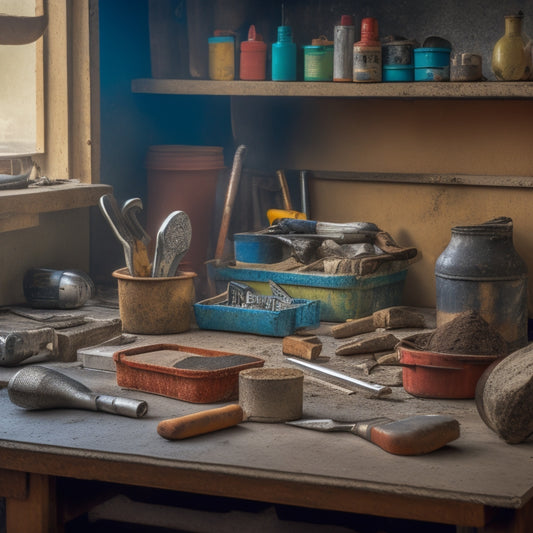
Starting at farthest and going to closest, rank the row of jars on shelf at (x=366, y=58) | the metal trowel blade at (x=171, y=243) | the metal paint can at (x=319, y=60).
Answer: the metal paint can at (x=319, y=60) → the row of jars on shelf at (x=366, y=58) → the metal trowel blade at (x=171, y=243)

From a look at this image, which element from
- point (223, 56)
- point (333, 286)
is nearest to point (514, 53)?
point (333, 286)

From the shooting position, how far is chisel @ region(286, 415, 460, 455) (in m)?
1.97

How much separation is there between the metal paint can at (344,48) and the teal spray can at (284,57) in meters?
0.22

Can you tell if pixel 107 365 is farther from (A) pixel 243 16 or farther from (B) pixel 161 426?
(A) pixel 243 16

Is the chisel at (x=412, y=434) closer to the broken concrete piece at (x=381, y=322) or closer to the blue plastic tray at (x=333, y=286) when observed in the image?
the broken concrete piece at (x=381, y=322)

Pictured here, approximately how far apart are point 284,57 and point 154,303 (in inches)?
52.8

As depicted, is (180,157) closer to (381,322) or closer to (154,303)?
(154,303)

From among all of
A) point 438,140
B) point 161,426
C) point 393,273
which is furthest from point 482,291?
point 161,426

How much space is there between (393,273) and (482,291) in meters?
0.51

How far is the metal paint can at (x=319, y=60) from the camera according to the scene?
379 centimetres

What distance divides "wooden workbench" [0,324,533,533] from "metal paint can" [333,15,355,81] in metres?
1.73

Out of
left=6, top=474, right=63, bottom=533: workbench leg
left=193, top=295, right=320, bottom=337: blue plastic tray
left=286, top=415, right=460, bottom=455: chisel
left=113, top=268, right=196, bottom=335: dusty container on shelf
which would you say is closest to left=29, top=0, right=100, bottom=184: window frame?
left=113, top=268, right=196, bottom=335: dusty container on shelf

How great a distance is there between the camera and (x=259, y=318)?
3.06 meters

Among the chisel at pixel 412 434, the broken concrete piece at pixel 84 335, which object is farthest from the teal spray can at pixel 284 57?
the chisel at pixel 412 434
